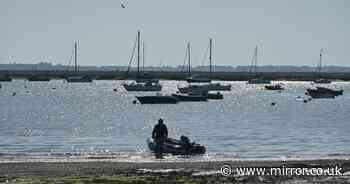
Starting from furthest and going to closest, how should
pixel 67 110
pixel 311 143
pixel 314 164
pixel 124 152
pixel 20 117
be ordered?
1. pixel 67 110
2. pixel 20 117
3. pixel 311 143
4. pixel 124 152
5. pixel 314 164

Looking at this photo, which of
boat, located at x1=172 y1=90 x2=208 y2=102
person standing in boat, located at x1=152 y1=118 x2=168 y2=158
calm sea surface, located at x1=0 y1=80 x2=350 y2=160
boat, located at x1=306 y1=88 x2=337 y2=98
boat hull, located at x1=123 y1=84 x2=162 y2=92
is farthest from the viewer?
boat hull, located at x1=123 y1=84 x2=162 y2=92

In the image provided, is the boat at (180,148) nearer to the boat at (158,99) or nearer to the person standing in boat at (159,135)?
the person standing in boat at (159,135)

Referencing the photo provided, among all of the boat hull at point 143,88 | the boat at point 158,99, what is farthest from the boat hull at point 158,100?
the boat hull at point 143,88

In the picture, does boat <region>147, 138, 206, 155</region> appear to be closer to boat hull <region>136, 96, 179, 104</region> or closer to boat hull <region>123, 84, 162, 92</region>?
boat hull <region>136, 96, 179, 104</region>

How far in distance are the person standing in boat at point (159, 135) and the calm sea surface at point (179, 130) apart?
29.8 inches

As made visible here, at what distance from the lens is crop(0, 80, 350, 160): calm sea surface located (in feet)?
165

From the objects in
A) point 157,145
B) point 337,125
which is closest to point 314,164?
point 157,145

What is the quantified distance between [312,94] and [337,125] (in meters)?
62.5

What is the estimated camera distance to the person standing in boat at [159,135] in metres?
42.7

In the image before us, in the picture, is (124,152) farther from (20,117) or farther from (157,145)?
(20,117)

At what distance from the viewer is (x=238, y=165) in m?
36.8

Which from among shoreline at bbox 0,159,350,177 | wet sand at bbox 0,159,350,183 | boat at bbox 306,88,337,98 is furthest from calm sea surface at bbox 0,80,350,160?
boat at bbox 306,88,337,98

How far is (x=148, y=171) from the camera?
33.6 m

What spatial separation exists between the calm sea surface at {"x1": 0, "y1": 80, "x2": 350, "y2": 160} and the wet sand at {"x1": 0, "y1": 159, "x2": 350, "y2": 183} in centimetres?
553
